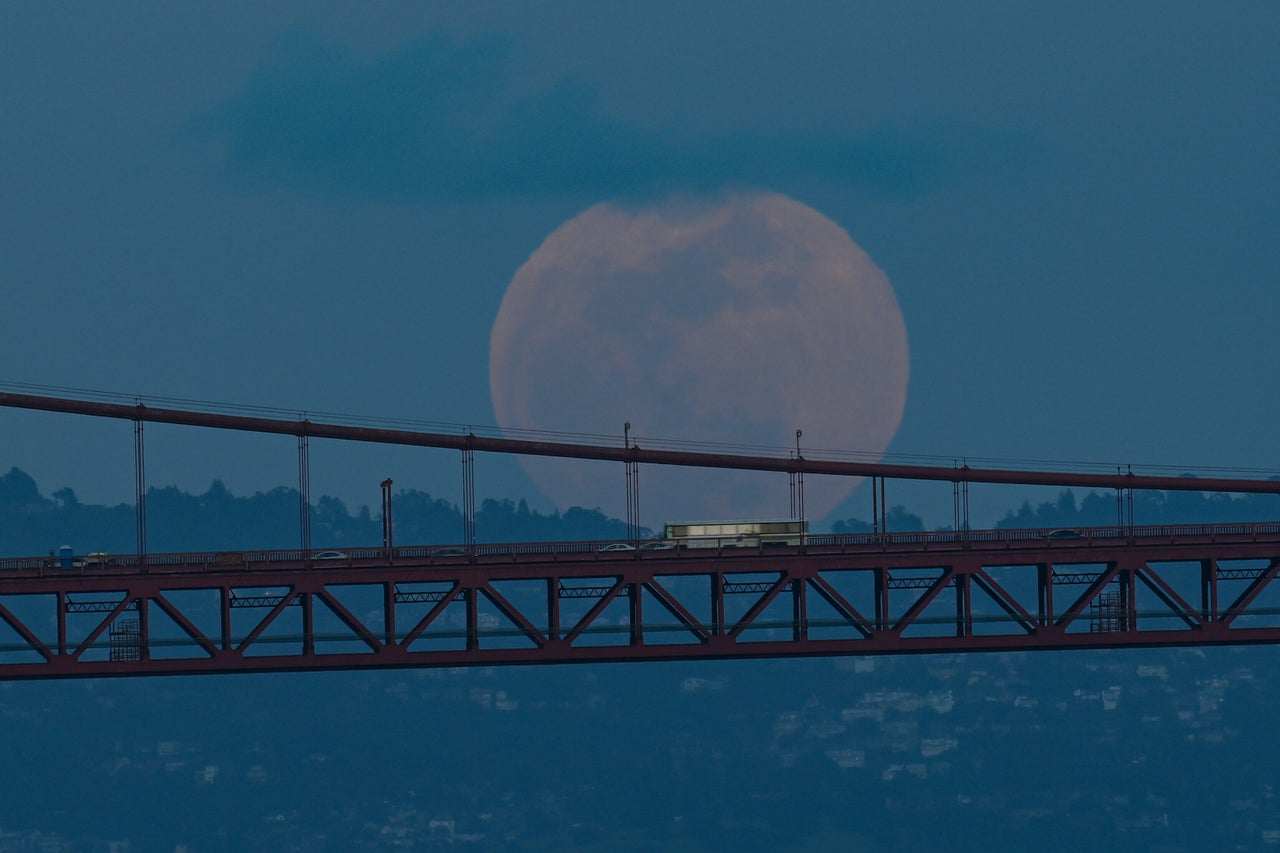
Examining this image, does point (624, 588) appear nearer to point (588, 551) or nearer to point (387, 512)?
point (588, 551)

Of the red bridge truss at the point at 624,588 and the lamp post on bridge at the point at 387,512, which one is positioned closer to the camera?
the red bridge truss at the point at 624,588

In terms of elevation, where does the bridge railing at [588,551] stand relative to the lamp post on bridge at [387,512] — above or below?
below

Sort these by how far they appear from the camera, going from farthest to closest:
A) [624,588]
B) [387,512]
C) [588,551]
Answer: [387,512], [588,551], [624,588]

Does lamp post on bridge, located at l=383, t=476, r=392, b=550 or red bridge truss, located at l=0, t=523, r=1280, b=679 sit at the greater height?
lamp post on bridge, located at l=383, t=476, r=392, b=550

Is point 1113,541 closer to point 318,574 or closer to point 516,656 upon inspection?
point 516,656

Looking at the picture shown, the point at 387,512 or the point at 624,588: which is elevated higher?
the point at 387,512

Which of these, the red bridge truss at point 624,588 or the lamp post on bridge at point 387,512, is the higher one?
the lamp post on bridge at point 387,512

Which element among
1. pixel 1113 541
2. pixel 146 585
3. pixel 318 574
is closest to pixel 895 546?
pixel 1113 541

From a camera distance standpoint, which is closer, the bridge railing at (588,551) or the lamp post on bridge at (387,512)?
the bridge railing at (588,551)

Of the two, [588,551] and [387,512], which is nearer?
[588,551]

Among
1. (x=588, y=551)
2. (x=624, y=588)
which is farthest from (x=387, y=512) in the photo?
(x=624, y=588)

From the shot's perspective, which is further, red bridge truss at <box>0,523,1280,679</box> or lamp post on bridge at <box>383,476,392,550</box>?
lamp post on bridge at <box>383,476,392,550</box>
